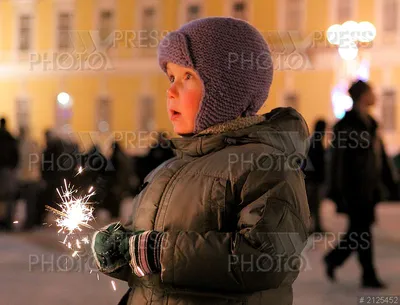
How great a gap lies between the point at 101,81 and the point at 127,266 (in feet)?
94.9

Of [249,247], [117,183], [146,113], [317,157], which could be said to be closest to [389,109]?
[146,113]

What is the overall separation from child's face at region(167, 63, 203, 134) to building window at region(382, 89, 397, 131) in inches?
1004

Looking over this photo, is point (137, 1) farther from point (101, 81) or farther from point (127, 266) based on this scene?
point (127, 266)

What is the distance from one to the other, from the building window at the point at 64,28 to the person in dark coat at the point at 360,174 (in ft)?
85.5

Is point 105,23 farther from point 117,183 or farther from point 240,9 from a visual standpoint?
point 117,183

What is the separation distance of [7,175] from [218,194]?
9.07 metres

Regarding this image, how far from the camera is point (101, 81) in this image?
3036 centimetres

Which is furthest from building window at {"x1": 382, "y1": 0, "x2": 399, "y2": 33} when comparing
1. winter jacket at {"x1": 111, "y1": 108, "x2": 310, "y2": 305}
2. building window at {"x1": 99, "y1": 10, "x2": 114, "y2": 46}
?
winter jacket at {"x1": 111, "y1": 108, "x2": 310, "y2": 305}

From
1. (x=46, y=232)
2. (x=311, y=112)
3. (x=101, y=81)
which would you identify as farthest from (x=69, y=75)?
(x=46, y=232)

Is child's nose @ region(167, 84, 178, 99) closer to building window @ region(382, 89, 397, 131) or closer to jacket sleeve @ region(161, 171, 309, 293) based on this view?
jacket sleeve @ region(161, 171, 309, 293)

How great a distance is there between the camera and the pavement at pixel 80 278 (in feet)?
18.6

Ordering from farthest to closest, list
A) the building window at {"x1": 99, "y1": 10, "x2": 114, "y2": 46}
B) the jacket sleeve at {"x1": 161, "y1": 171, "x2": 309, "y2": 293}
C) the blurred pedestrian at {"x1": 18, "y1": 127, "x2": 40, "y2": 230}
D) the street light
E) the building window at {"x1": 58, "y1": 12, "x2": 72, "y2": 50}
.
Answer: the building window at {"x1": 58, "y1": 12, "x2": 72, "y2": 50} < the building window at {"x1": 99, "y1": 10, "x2": 114, "y2": 46} < the street light < the blurred pedestrian at {"x1": 18, "y1": 127, "x2": 40, "y2": 230} < the jacket sleeve at {"x1": 161, "y1": 171, "x2": 309, "y2": 293}

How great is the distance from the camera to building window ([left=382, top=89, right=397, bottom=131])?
87.2ft

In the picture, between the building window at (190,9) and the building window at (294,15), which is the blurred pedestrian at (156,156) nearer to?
the building window at (294,15)
